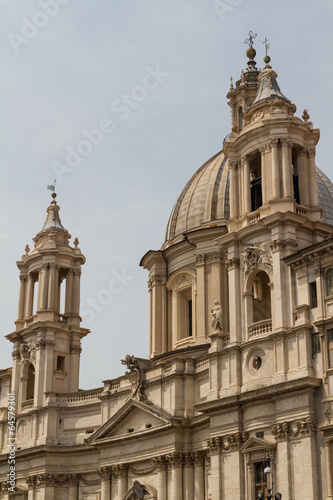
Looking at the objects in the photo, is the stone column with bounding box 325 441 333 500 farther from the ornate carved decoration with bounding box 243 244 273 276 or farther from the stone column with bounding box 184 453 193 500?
the stone column with bounding box 184 453 193 500

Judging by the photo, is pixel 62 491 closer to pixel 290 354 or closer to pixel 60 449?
pixel 60 449

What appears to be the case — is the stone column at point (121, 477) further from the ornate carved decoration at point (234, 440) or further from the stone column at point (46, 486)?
the ornate carved decoration at point (234, 440)

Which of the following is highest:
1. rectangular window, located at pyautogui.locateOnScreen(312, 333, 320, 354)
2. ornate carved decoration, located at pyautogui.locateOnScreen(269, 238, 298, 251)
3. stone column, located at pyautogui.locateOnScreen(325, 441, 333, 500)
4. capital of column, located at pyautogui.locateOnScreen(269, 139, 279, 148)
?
capital of column, located at pyautogui.locateOnScreen(269, 139, 279, 148)

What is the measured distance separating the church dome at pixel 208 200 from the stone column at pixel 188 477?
612 inches

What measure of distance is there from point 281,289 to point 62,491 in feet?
71.9

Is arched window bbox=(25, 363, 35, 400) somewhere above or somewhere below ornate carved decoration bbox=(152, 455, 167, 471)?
above

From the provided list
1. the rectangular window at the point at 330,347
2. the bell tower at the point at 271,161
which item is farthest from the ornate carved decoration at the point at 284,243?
the rectangular window at the point at 330,347

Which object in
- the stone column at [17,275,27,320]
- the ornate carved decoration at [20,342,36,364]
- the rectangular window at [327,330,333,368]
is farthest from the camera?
the stone column at [17,275,27,320]

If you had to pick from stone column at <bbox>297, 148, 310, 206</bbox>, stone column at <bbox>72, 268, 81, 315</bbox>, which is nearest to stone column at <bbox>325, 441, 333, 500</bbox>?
stone column at <bbox>297, 148, 310, 206</bbox>

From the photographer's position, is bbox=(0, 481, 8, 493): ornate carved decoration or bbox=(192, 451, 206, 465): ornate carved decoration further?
bbox=(0, 481, 8, 493): ornate carved decoration

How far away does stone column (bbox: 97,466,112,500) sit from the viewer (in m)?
49.0

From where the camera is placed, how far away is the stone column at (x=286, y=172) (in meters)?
42.2

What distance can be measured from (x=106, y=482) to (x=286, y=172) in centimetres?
2091

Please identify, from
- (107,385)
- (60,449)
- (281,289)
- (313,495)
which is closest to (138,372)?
(107,385)
